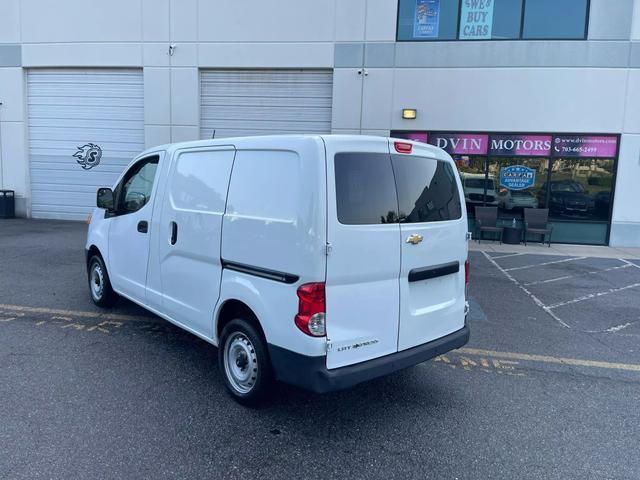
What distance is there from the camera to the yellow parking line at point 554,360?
15.1 feet

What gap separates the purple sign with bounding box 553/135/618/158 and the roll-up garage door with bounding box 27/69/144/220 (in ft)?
38.9

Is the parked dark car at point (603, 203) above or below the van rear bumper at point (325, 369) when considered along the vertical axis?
above

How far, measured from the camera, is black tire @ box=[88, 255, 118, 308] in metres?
5.71

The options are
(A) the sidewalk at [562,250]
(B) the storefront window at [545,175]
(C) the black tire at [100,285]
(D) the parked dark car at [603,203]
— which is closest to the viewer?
(C) the black tire at [100,285]

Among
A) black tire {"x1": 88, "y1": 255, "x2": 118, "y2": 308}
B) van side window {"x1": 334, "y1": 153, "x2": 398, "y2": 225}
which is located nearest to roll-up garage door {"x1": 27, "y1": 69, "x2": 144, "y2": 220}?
black tire {"x1": 88, "y1": 255, "x2": 118, "y2": 308}

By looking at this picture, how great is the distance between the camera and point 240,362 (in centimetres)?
366

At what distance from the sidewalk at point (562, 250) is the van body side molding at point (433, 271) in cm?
809

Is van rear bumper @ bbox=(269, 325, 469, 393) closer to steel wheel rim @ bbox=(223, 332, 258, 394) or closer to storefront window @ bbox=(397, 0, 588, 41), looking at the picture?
steel wheel rim @ bbox=(223, 332, 258, 394)

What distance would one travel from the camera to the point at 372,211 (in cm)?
327

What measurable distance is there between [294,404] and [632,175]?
1218 cm

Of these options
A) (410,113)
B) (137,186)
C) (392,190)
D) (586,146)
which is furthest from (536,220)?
(137,186)

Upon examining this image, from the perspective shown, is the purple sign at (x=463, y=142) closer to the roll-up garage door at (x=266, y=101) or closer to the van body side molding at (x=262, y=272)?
the roll-up garage door at (x=266, y=101)

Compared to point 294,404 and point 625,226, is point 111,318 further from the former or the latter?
point 625,226

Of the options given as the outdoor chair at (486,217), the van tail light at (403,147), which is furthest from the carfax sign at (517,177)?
the van tail light at (403,147)
